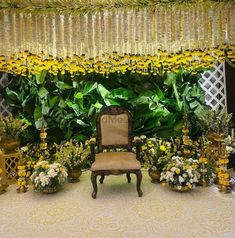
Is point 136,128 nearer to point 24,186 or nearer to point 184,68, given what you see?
point 184,68

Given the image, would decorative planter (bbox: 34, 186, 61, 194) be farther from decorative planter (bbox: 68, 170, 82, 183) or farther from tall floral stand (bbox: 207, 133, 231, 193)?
tall floral stand (bbox: 207, 133, 231, 193)

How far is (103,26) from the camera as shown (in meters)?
2.89

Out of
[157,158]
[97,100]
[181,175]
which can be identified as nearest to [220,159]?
[181,175]

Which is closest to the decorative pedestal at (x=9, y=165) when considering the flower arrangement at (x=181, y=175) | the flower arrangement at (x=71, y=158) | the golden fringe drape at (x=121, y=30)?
the flower arrangement at (x=71, y=158)

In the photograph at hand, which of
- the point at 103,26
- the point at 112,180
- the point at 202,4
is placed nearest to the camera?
the point at 202,4

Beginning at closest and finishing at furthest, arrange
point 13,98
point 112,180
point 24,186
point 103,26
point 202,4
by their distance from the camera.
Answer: point 202,4 < point 103,26 < point 24,186 < point 112,180 < point 13,98

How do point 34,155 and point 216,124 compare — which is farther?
point 34,155

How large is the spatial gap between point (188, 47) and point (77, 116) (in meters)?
2.27

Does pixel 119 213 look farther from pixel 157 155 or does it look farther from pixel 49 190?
pixel 157 155

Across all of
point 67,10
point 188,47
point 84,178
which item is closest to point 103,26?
point 67,10

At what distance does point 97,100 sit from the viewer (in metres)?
4.63

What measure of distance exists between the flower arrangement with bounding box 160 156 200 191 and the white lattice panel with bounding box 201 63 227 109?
1.72 m

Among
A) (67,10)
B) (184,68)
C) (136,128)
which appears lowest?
(136,128)

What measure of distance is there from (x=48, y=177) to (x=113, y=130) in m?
1.01
